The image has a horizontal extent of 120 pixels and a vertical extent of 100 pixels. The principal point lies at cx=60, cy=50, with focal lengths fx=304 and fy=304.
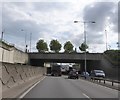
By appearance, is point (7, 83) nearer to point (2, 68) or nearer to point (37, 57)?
point (2, 68)

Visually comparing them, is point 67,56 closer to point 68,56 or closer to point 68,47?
point 68,56

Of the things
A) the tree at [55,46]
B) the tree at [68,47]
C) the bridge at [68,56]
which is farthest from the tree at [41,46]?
the bridge at [68,56]

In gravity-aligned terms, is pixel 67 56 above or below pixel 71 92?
above

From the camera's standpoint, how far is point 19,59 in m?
78.3

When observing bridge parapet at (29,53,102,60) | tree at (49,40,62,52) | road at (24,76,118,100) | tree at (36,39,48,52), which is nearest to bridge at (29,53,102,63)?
bridge parapet at (29,53,102,60)

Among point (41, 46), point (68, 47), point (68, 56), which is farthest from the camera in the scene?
point (68, 47)

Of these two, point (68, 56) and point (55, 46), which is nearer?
point (68, 56)

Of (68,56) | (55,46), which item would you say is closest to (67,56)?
(68,56)

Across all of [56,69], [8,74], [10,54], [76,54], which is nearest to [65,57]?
[76,54]

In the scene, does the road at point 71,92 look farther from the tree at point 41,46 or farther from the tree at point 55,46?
the tree at point 55,46

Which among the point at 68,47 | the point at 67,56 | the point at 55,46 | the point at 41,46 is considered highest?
the point at 55,46

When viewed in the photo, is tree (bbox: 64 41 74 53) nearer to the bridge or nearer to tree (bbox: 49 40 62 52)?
tree (bbox: 49 40 62 52)

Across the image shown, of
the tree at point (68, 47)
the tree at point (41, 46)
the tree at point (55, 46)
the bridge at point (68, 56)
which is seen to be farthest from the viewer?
the tree at point (55, 46)

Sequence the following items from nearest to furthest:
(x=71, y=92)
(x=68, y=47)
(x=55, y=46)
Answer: (x=71, y=92), (x=55, y=46), (x=68, y=47)
